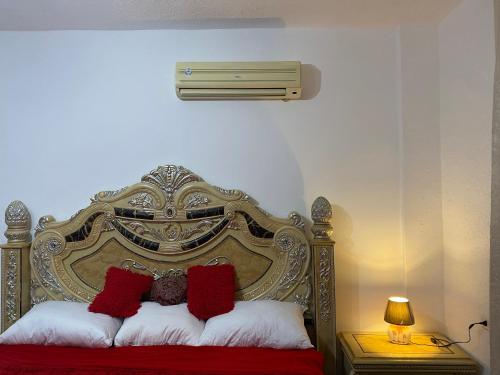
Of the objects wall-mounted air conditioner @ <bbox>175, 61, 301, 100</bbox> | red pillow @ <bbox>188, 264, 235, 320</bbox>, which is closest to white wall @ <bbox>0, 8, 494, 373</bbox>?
wall-mounted air conditioner @ <bbox>175, 61, 301, 100</bbox>

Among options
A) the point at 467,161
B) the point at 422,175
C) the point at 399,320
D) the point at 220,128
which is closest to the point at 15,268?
the point at 220,128

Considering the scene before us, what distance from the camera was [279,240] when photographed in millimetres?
2326

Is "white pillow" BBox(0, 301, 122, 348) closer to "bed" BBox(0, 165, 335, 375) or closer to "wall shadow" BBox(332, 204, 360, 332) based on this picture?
"bed" BBox(0, 165, 335, 375)

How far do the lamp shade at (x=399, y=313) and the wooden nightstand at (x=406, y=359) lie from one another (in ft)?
0.46

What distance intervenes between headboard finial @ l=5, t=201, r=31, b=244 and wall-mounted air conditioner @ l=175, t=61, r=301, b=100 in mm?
1263

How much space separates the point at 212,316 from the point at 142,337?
0.40 metres

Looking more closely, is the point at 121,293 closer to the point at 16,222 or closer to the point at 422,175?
the point at 16,222

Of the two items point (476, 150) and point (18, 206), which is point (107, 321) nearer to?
point (18, 206)

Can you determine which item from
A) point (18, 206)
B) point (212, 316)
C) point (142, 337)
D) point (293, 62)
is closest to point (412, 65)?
point (293, 62)

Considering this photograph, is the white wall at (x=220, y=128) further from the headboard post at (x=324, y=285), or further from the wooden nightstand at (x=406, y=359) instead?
the wooden nightstand at (x=406, y=359)

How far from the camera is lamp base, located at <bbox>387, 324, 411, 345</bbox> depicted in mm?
2150

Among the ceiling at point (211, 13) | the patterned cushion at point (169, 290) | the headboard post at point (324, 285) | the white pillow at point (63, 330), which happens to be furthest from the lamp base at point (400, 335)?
the ceiling at point (211, 13)

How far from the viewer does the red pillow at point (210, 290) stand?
2.14 meters

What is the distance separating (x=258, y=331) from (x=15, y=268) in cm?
158
